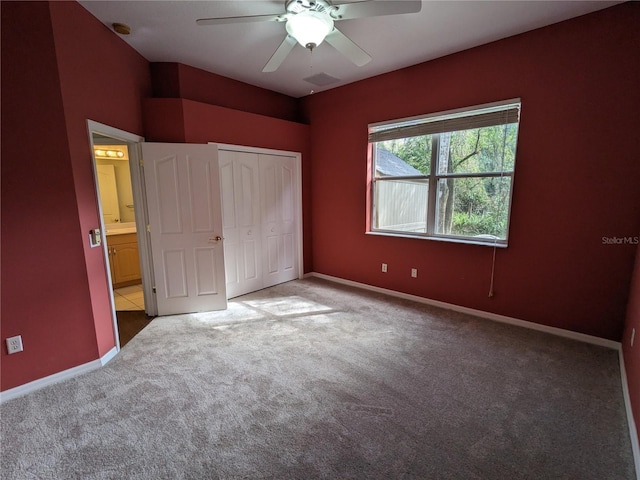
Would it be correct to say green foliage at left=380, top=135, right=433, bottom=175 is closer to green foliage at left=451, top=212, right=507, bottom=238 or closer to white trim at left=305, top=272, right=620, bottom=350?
green foliage at left=451, top=212, right=507, bottom=238

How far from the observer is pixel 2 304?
2.00m

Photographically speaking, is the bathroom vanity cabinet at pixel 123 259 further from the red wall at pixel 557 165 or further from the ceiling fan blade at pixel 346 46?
the red wall at pixel 557 165

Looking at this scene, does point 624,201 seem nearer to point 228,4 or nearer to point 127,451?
point 228,4

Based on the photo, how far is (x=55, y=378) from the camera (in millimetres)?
2236

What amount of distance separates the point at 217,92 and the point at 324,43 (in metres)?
1.57

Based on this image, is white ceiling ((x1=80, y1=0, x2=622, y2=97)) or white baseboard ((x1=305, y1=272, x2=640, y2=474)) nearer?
white baseboard ((x1=305, y1=272, x2=640, y2=474))

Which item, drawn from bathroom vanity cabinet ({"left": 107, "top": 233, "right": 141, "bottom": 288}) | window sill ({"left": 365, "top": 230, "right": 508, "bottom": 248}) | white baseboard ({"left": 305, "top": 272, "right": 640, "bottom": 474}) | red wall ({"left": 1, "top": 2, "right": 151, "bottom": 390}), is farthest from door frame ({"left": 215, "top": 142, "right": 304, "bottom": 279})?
bathroom vanity cabinet ({"left": 107, "top": 233, "right": 141, "bottom": 288})

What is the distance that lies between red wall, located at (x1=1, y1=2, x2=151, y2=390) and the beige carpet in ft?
1.17

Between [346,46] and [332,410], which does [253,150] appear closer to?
[346,46]

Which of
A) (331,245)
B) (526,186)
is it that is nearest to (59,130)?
(331,245)

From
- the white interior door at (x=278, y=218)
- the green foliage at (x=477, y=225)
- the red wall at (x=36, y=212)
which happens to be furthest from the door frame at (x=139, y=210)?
the green foliage at (x=477, y=225)

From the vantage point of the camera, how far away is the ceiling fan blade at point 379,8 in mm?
1735

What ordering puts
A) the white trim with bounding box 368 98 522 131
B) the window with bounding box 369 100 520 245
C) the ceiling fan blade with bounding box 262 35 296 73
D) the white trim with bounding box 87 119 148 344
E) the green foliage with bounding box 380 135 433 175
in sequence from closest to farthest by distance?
the ceiling fan blade with bounding box 262 35 296 73
the white trim with bounding box 87 119 148 344
the white trim with bounding box 368 98 522 131
the window with bounding box 369 100 520 245
the green foliage with bounding box 380 135 433 175

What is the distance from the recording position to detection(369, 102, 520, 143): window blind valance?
2.92m
